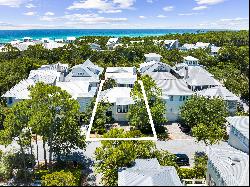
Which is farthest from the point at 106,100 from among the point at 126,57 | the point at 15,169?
the point at 126,57

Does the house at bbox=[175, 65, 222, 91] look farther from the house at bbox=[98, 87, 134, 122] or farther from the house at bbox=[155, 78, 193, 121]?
the house at bbox=[98, 87, 134, 122]

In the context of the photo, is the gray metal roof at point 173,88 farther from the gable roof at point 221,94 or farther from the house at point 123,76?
the house at point 123,76

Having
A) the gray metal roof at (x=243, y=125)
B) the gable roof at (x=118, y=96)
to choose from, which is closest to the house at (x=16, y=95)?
the gable roof at (x=118, y=96)

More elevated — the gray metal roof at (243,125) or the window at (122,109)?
the gray metal roof at (243,125)

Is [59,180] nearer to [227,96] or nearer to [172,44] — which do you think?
[227,96]

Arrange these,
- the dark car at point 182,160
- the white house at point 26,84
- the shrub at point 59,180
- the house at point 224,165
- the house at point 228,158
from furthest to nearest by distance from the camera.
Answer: the white house at point 26,84 < the dark car at point 182,160 < the shrub at point 59,180 < the house at point 228,158 < the house at point 224,165

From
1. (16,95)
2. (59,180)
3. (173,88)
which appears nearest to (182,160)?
(59,180)
